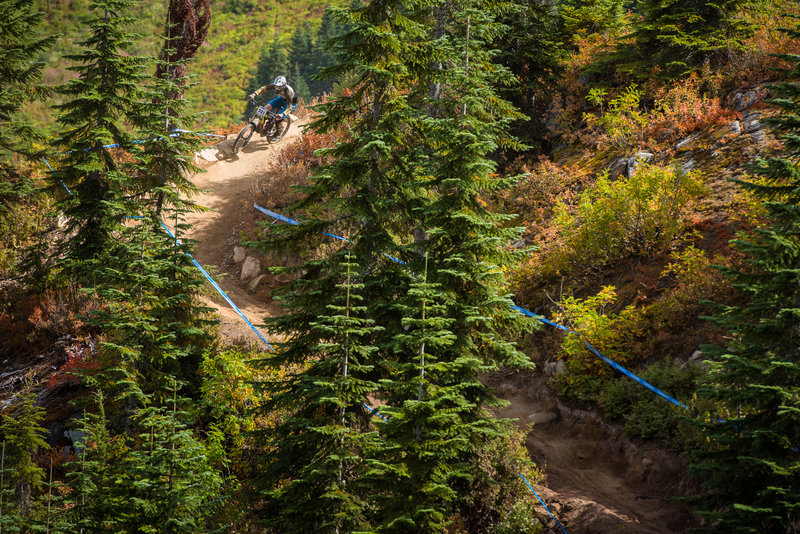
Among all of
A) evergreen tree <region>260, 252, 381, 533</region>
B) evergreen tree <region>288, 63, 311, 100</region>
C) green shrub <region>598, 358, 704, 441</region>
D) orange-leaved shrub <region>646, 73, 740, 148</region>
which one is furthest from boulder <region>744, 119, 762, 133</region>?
evergreen tree <region>288, 63, 311, 100</region>

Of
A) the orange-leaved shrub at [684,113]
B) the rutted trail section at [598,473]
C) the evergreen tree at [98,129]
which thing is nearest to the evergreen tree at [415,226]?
the rutted trail section at [598,473]

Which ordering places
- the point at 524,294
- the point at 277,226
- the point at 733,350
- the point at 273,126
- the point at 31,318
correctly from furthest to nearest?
the point at 273,126, the point at 31,318, the point at 524,294, the point at 277,226, the point at 733,350

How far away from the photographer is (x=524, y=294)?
13.8 metres

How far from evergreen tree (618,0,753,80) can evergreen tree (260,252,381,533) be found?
1374cm

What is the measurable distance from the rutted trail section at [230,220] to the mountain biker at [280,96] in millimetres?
1493

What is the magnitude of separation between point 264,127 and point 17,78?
10.6 m

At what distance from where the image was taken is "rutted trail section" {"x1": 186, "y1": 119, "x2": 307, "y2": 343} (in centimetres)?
1504

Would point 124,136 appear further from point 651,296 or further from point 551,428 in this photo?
point 651,296

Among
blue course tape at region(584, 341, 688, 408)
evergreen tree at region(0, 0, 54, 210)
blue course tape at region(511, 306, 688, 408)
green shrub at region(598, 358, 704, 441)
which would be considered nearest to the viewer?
blue course tape at region(511, 306, 688, 408)

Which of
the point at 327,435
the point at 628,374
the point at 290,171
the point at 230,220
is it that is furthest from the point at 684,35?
the point at 230,220

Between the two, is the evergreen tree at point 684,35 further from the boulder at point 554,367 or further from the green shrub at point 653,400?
the green shrub at point 653,400

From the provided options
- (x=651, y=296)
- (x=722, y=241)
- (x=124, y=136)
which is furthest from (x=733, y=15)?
(x=124, y=136)

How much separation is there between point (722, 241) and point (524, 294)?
15.3 ft

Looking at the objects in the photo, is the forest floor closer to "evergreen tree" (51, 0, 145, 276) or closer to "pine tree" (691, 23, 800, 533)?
"pine tree" (691, 23, 800, 533)
